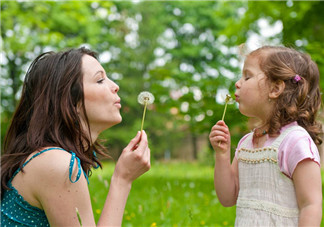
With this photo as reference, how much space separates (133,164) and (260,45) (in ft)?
2.93

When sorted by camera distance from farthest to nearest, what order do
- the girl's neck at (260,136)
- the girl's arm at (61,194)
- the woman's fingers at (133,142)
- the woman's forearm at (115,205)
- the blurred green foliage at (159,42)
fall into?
1. the blurred green foliage at (159,42)
2. the girl's neck at (260,136)
3. the woman's fingers at (133,142)
4. the woman's forearm at (115,205)
5. the girl's arm at (61,194)

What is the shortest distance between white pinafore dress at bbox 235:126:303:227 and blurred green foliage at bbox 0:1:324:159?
11.1 ft

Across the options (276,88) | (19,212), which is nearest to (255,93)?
(276,88)

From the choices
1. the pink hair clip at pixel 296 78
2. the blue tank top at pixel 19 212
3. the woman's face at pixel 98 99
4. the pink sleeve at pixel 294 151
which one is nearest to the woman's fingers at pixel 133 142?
the woman's face at pixel 98 99

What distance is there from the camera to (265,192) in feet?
5.78

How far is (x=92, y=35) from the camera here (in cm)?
2062

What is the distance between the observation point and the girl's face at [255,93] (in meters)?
1.84

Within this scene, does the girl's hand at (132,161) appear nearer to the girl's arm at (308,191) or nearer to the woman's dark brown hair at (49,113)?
the woman's dark brown hair at (49,113)

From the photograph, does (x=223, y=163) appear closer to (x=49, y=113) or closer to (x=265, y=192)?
(x=265, y=192)

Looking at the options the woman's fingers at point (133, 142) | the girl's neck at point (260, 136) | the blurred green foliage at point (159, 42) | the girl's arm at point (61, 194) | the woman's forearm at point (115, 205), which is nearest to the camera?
the girl's arm at point (61, 194)

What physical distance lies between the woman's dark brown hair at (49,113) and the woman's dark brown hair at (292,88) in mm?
866

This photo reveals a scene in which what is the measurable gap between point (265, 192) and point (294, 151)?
0.77ft

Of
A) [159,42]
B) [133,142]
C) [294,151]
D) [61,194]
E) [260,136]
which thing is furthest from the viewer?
[159,42]

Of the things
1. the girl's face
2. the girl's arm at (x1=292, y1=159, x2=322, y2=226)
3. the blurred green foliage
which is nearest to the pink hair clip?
the girl's face
